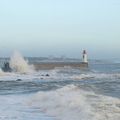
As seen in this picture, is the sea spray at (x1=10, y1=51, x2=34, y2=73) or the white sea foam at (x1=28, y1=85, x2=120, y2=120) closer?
the white sea foam at (x1=28, y1=85, x2=120, y2=120)

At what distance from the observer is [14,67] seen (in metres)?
44.2

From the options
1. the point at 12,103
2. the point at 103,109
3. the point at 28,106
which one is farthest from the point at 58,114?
the point at 12,103

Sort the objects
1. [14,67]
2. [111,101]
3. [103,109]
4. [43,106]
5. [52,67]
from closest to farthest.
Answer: [103,109] < [43,106] < [111,101] < [14,67] < [52,67]

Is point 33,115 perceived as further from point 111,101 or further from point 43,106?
point 111,101

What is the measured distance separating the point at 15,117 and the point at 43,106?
100 inches

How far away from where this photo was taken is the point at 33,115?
11695 mm

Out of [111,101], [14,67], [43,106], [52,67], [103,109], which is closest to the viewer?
[103,109]

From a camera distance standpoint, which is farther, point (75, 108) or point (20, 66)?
point (20, 66)

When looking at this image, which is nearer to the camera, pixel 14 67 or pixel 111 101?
pixel 111 101

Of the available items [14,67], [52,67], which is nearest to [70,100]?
[14,67]

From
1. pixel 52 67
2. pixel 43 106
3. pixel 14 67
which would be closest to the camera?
pixel 43 106

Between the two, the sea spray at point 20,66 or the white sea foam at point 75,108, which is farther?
the sea spray at point 20,66

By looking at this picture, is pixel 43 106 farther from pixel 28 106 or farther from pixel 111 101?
pixel 111 101

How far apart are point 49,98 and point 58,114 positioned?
13.0 ft
